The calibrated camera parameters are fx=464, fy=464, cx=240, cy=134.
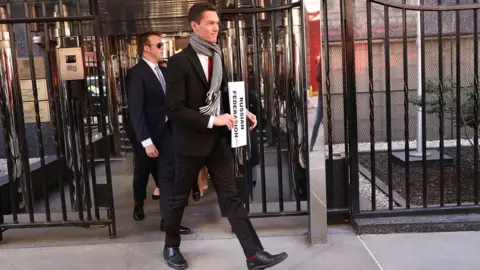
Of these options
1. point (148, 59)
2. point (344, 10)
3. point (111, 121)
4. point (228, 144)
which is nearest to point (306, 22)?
point (344, 10)

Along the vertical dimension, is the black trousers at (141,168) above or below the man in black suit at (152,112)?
below

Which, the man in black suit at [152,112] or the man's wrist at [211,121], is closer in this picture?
the man's wrist at [211,121]

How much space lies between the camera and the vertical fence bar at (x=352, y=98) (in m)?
3.88

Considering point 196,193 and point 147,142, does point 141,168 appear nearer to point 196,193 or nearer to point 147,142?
point 147,142

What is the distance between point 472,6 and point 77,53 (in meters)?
3.38

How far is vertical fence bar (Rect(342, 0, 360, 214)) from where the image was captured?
388cm

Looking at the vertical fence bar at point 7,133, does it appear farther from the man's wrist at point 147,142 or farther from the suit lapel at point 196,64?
the suit lapel at point 196,64

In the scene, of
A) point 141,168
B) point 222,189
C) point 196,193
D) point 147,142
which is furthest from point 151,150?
point 196,193

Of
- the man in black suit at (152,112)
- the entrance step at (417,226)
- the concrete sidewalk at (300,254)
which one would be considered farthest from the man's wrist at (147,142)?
the entrance step at (417,226)

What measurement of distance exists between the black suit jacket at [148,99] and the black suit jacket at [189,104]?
94 cm

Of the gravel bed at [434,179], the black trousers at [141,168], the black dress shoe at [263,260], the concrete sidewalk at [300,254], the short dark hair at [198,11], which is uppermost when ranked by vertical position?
the short dark hair at [198,11]

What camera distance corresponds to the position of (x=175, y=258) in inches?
136

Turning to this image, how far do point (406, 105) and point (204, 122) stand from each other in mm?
1957

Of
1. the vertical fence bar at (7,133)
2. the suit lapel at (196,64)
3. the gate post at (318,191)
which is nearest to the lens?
the suit lapel at (196,64)
